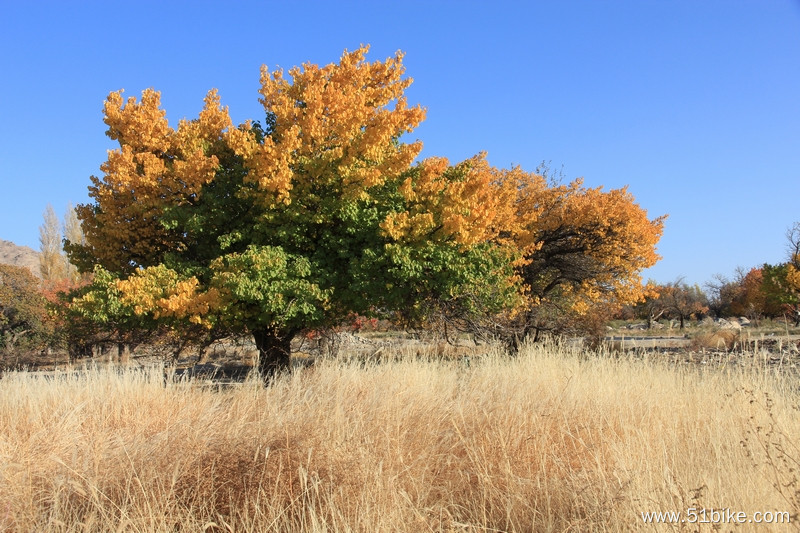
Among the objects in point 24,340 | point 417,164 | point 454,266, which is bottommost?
point 24,340

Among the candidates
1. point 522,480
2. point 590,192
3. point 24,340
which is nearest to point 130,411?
point 522,480

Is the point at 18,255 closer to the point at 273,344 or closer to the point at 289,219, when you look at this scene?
the point at 273,344

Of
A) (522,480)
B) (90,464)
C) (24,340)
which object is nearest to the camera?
(522,480)

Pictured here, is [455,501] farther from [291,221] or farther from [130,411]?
[291,221]

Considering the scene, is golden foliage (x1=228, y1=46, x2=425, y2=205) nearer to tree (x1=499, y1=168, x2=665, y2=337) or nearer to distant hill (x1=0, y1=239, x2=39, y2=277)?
→ tree (x1=499, y1=168, x2=665, y2=337)

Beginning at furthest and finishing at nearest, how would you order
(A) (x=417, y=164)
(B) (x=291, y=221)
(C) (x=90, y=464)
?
1. (A) (x=417, y=164)
2. (B) (x=291, y=221)
3. (C) (x=90, y=464)

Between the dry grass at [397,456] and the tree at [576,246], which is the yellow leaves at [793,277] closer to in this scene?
the tree at [576,246]

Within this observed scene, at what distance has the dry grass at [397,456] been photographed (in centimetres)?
368

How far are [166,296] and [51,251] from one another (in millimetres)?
58278

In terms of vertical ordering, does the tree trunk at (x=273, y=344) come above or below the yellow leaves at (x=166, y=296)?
below

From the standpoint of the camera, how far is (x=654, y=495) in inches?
136

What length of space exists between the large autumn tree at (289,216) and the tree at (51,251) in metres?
47.2

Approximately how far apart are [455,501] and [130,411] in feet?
13.1

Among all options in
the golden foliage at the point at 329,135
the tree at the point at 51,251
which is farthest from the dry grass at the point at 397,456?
the tree at the point at 51,251
